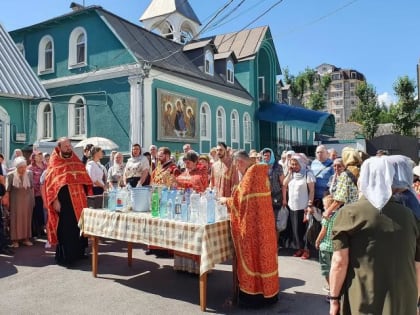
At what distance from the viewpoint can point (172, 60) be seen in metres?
17.2

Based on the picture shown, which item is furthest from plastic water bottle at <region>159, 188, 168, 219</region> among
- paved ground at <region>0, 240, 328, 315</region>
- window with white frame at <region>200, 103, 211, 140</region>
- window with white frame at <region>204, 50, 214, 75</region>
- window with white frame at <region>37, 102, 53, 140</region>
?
window with white frame at <region>204, 50, 214, 75</region>

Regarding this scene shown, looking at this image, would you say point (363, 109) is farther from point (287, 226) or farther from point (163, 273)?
point (163, 273)

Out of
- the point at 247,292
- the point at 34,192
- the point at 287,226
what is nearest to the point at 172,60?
the point at 34,192

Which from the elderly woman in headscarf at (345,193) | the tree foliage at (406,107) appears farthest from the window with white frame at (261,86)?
the elderly woman in headscarf at (345,193)

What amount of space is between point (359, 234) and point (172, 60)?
16011mm

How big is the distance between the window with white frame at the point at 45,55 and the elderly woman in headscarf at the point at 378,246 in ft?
55.2

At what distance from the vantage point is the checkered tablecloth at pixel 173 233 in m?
3.76

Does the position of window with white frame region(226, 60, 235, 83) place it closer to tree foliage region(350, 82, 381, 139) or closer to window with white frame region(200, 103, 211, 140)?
window with white frame region(200, 103, 211, 140)

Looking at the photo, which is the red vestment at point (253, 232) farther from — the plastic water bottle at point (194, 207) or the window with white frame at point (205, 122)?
the window with white frame at point (205, 122)

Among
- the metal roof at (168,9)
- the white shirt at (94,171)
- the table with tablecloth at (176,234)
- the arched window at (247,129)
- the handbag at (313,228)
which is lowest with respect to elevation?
the handbag at (313,228)

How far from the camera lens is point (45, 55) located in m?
16.7

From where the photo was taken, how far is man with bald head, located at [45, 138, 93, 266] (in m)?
5.62

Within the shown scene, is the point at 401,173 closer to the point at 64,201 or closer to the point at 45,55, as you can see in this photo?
the point at 64,201

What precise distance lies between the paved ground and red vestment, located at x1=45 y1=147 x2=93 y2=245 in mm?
687
